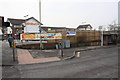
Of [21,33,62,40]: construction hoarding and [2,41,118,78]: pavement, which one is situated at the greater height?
[21,33,62,40]: construction hoarding

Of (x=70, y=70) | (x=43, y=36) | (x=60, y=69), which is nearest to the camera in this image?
(x=70, y=70)

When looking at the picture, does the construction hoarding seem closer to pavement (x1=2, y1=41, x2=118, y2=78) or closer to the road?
pavement (x1=2, y1=41, x2=118, y2=78)

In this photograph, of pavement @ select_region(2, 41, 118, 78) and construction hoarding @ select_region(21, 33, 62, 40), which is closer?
pavement @ select_region(2, 41, 118, 78)

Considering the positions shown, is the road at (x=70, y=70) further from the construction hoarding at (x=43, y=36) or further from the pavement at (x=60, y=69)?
the construction hoarding at (x=43, y=36)

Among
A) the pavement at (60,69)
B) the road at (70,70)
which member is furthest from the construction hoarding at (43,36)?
the road at (70,70)

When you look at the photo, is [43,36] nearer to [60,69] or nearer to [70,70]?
[60,69]

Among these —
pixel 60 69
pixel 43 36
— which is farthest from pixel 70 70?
pixel 43 36

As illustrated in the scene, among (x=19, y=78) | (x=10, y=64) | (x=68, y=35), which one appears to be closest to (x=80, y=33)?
(x=68, y=35)

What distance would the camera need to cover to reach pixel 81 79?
527 cm

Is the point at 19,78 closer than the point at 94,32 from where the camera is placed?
Yes

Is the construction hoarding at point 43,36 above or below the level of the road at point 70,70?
above

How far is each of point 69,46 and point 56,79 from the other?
1261cm

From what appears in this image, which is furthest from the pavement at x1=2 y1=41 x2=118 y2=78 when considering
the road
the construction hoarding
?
the construction hoarding

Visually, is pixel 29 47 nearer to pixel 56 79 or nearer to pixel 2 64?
pixel 2 64
